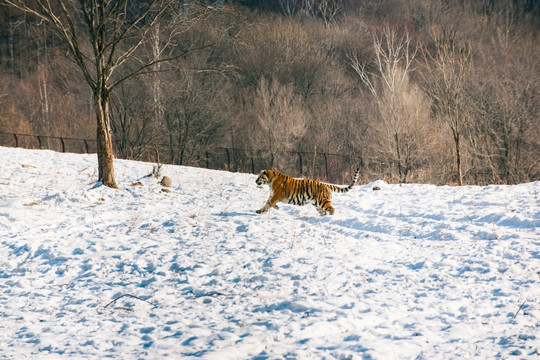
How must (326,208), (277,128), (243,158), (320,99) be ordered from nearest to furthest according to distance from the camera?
1. (326,208)
2. (277,128)
3. (243,158)
4. (320,99)

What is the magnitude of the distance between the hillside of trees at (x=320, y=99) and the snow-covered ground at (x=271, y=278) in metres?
11.7

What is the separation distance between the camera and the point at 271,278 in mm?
5996

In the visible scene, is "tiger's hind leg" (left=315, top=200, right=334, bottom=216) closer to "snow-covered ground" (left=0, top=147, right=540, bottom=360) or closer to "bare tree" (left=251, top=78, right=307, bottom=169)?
"snow-covered ground" (left=0, top=147, right=540, bottom=360)

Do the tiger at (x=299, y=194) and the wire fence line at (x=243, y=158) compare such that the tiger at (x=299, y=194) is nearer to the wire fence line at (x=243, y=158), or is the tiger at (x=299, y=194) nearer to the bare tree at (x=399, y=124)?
the bare tree at (x=399, y=124)

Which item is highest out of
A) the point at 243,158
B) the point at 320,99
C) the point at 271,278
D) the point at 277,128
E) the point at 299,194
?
the point at 320,99

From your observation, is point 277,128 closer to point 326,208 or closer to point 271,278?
point 326,208

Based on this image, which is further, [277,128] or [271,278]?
[277,128]

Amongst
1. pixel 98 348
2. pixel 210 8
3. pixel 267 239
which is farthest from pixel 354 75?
pixel 98 348

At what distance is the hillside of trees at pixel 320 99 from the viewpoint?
2853 centimetres

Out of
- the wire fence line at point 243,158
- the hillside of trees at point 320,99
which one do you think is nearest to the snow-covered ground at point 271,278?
the hillside of trees at point 320,99

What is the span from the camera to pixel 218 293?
5578mm

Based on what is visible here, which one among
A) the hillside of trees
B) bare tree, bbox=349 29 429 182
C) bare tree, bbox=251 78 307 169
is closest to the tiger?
the hillside of trees

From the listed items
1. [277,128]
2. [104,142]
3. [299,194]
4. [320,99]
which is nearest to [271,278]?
[299,194]

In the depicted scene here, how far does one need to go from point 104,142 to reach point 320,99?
34611mm
